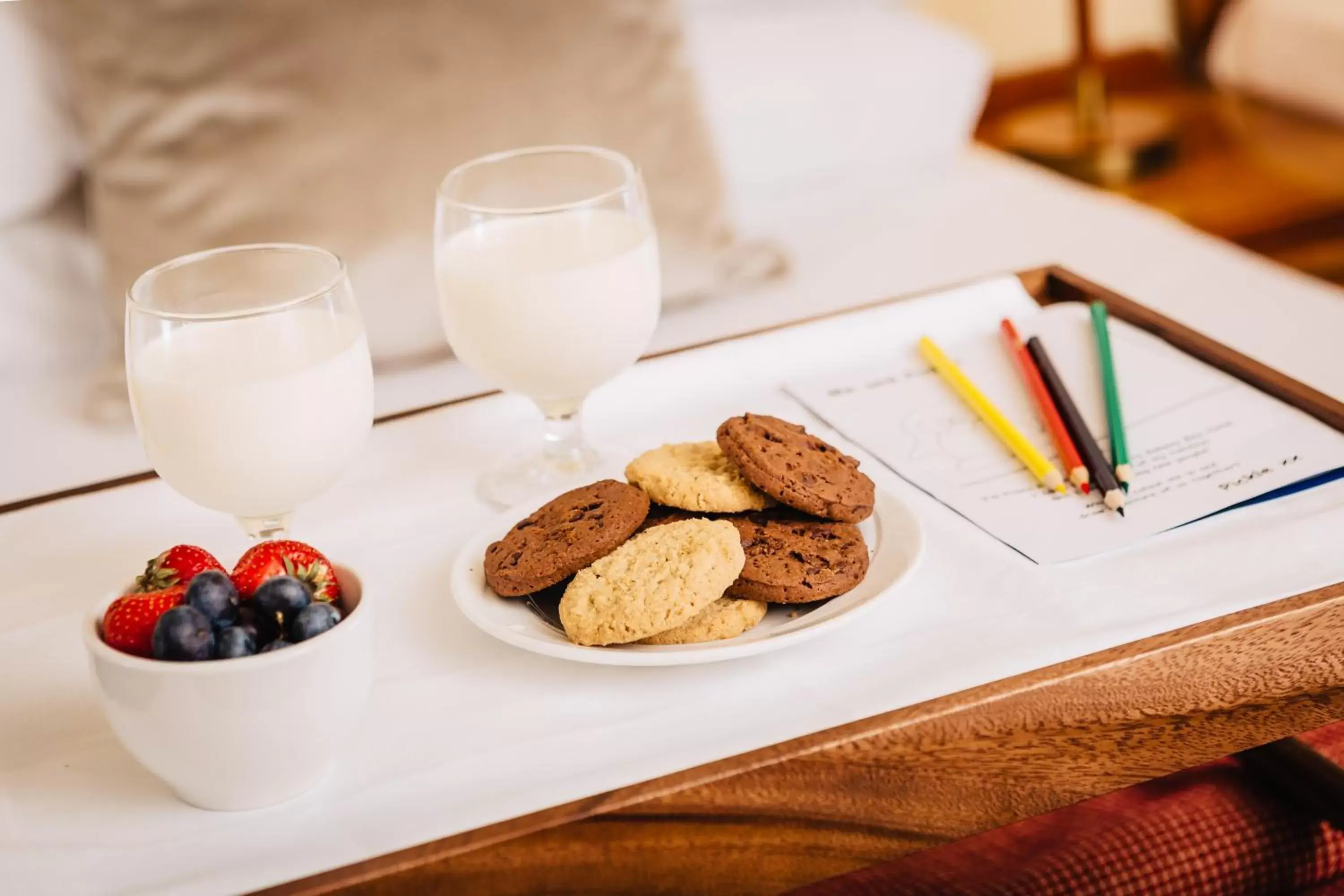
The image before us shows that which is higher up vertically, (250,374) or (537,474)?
(250,374)

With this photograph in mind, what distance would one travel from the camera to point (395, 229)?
116cm

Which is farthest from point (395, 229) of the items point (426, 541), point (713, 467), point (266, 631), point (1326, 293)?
point (1326, 293)

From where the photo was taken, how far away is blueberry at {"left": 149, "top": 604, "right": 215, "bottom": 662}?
1.59ft

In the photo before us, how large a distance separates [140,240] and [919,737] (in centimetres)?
89

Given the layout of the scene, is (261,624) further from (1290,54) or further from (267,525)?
(1290,54)

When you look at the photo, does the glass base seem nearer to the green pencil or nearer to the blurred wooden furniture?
the green pencil

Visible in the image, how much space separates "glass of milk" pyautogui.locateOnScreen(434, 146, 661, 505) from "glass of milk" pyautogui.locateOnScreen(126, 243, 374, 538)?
0.32ft

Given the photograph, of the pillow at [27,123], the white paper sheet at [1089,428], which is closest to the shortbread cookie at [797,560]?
the white paper sheet at [1089,428]

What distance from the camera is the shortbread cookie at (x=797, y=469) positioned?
0.62 meters

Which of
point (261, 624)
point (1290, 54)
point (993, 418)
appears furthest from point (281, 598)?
point (1290, 54)

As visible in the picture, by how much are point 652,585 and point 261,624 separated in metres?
0.16

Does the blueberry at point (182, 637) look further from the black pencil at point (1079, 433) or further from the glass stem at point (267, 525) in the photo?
the black pencil at point (1079, 433)

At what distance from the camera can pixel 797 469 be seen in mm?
635

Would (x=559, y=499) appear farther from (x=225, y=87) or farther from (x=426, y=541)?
(x=225, y=87)
